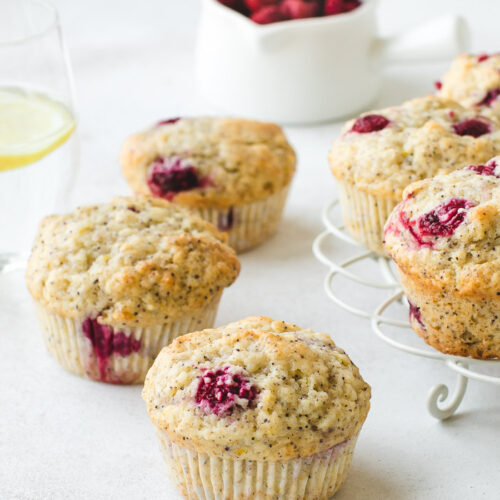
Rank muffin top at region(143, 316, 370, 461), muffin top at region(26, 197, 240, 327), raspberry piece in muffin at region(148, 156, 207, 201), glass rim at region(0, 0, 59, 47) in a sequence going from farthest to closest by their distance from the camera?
raspberry piece in muffin at region(148, 156, 207, 201)
glass rim at region(0, 0, 59, 47)
muffin top at region(26, 197, 240, 327)
muffin top at region(143, 316, 370, 461)

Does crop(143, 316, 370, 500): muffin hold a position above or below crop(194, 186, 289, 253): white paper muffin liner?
above

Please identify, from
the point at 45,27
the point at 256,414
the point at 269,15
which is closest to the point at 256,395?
the point at 256,414

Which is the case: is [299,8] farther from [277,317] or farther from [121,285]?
[121,285]

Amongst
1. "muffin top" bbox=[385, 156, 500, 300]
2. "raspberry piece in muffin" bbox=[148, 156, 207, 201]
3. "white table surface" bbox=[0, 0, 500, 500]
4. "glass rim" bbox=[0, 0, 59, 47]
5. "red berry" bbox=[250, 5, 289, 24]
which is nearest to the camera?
"muffin top" bbox=[385, 156, 500, 300]

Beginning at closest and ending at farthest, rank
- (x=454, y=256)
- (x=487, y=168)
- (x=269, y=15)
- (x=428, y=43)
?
(x=454, y=256) < (x=487, y=168) < (x=269, y=15) < (x=428, y=43)

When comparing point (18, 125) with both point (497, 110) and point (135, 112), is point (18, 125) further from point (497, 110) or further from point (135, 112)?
point (497, 110)

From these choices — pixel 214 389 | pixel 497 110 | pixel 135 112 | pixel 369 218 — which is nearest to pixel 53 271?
pixel 214 389

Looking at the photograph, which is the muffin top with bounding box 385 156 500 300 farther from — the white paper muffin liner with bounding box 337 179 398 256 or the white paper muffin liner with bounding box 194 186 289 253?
the white paper muffin liner with bounding box 194 186 289 253

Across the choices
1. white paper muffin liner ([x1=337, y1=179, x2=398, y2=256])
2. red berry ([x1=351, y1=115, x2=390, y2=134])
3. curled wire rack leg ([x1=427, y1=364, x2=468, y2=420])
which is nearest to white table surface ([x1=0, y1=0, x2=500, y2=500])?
curled wire rack leg ([x1=427, y1=364, x2=468, y2=420])
